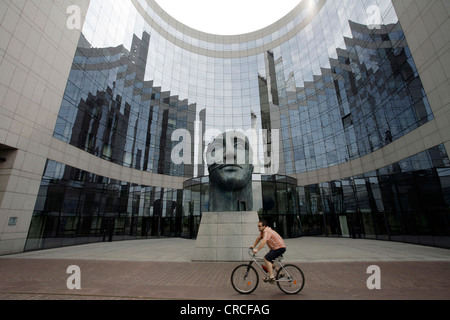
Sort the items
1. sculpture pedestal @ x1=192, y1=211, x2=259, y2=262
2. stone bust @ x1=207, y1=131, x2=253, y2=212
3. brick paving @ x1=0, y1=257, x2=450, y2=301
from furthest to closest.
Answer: stone bust @ x1=207, y1=131, x2=253, y2=212 → sculpture pedestal @ x1=192, y1=211, x2=259, y2=262 → brick paving @ x1=0, y1=257, x2=450, y2=301

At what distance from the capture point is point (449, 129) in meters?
13.5

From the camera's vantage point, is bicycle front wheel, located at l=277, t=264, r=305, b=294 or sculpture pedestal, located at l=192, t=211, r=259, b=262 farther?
sculpture pedestal, located at l=192, t=211, r=259, b=262

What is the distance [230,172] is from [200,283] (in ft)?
19.7

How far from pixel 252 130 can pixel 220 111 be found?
7275 mm

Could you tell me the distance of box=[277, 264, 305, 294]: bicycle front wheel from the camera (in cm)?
553

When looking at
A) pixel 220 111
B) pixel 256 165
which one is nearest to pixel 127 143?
pixel 220 111

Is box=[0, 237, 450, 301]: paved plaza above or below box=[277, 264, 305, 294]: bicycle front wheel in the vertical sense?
below

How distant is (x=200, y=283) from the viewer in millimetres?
6629

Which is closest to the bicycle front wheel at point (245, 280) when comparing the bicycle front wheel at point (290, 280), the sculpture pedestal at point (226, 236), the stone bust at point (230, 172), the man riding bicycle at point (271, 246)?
the man riding bicycle at point (271, 246)

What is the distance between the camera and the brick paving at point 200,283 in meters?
5.38

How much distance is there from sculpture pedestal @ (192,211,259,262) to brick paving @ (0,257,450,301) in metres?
1.59

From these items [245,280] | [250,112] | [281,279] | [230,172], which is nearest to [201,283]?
[245,280]

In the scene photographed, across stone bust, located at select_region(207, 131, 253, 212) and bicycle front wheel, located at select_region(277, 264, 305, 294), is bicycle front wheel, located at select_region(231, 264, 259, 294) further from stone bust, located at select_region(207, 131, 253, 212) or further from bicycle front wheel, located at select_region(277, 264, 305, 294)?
stone bust, located at select_region(207, 131, 253, 212)

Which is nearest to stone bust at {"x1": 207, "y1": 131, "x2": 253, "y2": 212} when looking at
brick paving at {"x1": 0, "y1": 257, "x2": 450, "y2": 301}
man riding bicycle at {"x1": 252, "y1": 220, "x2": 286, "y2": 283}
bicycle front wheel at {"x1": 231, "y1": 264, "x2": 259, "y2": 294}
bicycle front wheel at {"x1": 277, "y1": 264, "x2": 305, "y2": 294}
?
brick paving at {"x1": 0, "y1": 257, "x2": 450, "y2": 301}
